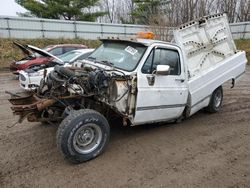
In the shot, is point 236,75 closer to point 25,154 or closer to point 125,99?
point 125,99

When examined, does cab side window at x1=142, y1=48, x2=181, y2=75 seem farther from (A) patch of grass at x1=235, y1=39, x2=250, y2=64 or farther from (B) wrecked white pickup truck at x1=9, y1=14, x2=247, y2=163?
(A) patch of grass at x1=235, y1=39, x2=250, y2=64

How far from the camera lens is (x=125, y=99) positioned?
14.5ft

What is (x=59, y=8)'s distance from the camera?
26.0 meters

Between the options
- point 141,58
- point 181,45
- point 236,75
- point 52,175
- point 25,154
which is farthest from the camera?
point 236,75

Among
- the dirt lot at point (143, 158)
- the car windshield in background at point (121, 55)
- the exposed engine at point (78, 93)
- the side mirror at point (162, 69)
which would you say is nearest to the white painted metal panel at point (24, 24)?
the dirt lot at point (143, 158)

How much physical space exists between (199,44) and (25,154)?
4489 mm

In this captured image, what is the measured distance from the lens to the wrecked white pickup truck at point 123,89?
4.04 m

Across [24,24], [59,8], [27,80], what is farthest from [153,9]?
[27,80]

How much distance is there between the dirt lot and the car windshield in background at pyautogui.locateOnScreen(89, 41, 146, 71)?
1.48 meters

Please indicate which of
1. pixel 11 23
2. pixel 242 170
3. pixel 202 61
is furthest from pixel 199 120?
pixel 11 23

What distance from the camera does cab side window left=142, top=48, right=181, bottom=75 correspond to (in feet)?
15.5

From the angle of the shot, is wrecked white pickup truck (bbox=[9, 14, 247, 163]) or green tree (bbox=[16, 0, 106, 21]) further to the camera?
green tree (bbox=[16, 0, 106, 21])

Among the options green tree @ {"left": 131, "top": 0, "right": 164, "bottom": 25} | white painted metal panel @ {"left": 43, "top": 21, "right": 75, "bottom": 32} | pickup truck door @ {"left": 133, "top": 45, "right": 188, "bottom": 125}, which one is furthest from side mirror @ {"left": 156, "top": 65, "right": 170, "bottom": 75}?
green tree @ {"left": 131, "top": 0, "right": 164, "bottom": 25}

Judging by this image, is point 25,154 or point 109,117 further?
point 109,117
